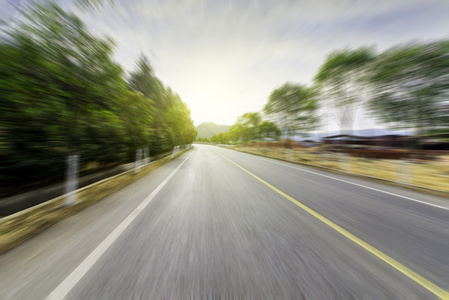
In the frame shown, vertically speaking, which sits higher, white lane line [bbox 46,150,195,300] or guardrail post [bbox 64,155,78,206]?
guardrail post [bbox 64,155,78,206]

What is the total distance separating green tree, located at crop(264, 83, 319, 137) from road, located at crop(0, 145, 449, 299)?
1963cm

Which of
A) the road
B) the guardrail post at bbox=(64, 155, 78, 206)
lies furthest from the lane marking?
the guardrail post at bbox=(64, 155, 78, 206)

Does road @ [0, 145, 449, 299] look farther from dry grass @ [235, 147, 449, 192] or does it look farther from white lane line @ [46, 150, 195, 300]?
dry grass @ [235, 147, 449, 192]

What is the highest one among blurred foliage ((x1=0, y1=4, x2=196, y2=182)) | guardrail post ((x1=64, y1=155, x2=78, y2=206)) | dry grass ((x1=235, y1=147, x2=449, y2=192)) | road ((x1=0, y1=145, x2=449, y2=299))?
blurred foliage ((x1=0, y1=4, x2=196, y2=182))

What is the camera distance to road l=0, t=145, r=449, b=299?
1439mm

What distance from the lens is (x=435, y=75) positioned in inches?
452

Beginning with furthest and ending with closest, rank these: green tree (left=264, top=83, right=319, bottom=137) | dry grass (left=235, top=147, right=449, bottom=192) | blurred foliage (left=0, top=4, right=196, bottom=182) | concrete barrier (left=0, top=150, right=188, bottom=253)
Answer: green tree (left=264, top=83, right=319, bottom=137), dry grass (left=235, top=147, right=449, bottom=192), blurred foliage (left=0, top=4, right=196, bottom=182), concrete barrier (left=0, top=150, right=188, bottom=253)

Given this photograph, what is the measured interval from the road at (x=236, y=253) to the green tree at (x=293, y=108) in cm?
1963

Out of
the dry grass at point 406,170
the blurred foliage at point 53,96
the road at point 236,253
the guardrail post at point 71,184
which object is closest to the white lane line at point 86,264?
the road at point 236,253

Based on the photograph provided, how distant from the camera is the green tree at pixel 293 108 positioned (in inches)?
802

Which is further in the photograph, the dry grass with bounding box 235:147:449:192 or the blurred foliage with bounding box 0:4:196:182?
the dry grass with bounding box 235:147:449:192

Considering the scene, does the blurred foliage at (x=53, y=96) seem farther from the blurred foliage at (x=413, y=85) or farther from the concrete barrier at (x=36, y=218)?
the blurred foliage at (x=413, y=85)

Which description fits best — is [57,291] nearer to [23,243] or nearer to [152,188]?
[23,243]

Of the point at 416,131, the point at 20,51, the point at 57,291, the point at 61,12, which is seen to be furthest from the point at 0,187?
the point at 416,131
